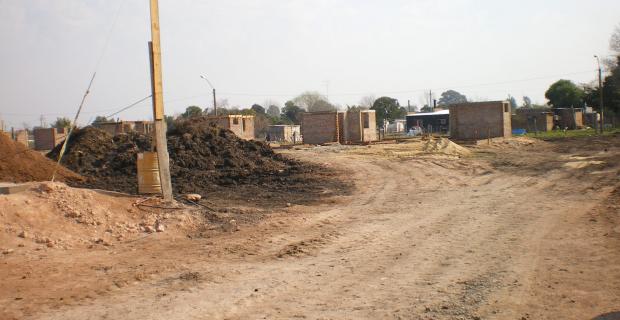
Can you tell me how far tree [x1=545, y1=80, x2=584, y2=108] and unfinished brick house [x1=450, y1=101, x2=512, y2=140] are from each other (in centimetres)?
3723

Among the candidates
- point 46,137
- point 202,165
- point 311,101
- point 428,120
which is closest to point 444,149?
point 202,165

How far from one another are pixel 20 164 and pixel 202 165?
6.35 metres

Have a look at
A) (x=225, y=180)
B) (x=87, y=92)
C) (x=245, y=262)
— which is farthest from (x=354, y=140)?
(x=245, y=262)

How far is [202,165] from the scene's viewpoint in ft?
62.5

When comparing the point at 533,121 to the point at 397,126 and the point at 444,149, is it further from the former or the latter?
the point at 444,149

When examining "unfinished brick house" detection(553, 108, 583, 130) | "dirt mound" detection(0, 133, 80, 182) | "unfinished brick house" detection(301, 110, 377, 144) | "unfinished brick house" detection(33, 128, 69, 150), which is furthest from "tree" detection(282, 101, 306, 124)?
"dirt mound" detection(0, 133, 80, 182)

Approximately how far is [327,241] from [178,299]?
3624mm

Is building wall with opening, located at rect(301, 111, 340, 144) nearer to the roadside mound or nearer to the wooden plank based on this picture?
the wooden plank

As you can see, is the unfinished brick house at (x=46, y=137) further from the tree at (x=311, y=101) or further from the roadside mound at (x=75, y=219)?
the tree at (x=311, y=101)

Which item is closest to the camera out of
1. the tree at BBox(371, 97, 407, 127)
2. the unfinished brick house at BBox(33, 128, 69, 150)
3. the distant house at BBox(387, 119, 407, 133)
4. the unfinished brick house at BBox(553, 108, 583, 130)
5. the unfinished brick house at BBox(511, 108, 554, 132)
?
the unfinished brick house at BBox(33, 128, 69, 150)

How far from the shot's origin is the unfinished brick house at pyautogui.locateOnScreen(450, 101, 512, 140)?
3828 centimetres

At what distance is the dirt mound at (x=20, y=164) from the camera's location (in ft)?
43.5

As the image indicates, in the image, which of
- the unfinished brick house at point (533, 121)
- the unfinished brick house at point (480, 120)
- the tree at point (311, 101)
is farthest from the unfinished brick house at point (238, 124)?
the tree at point (311, 101)

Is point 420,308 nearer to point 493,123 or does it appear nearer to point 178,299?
point 178,299
